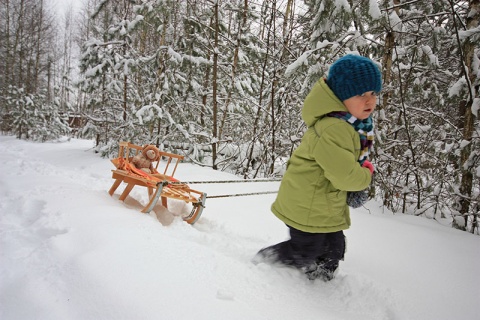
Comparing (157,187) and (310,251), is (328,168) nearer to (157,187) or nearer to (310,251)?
(310,251)

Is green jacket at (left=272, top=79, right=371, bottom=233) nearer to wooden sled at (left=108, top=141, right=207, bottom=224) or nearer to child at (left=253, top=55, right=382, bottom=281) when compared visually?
child at (left=253, top=55, right=382, bottom=281)

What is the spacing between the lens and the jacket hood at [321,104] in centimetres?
197

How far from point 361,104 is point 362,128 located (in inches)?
7.2

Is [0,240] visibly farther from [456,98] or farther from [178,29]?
[178,29]

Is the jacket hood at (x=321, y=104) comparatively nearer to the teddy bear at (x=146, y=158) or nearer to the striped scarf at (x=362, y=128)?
the striped scarf at (x=362, y=128)

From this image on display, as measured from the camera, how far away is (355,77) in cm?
190

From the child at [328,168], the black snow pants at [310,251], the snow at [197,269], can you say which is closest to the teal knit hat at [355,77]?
the child at [328,168]

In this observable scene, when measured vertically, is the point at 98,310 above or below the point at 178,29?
below

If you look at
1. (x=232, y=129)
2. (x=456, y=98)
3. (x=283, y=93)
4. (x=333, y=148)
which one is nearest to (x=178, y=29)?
(x=232, y=129)

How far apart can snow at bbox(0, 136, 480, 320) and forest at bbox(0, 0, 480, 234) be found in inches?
60.7

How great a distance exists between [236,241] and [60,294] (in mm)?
1679

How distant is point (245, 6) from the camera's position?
740 centimetres

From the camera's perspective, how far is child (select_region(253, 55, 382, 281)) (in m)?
1.90

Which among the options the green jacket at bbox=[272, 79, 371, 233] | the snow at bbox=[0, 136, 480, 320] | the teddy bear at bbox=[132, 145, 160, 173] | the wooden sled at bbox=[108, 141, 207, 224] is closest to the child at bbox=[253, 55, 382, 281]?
the green jacket at bbox=[272, 79, 371, 233]
